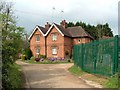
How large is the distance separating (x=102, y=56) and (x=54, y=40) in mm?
35568

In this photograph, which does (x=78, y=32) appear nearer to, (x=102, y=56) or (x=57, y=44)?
(x=57, y=44)

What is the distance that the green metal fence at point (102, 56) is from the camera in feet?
42.7

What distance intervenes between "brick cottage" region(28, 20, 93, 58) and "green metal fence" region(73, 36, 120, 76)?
3016 cm

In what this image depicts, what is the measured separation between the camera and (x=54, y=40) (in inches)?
1976

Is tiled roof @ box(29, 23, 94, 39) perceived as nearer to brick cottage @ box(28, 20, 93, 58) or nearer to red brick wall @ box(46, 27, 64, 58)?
brick cottage @ box(28, 20, 93, 58)

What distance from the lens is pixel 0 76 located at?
9.05 m

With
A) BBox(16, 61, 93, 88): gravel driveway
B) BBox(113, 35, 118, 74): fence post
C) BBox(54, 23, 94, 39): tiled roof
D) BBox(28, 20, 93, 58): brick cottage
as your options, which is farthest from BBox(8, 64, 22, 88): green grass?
BBox(54, 23, 94, 39): tiled roof

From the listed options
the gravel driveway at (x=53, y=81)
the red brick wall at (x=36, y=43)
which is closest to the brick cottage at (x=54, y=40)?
the red brick wall at (x=36, y=43)

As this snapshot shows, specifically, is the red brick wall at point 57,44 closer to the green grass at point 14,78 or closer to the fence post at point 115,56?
the fence post at point 115,56

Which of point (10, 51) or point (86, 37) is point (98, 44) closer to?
point (10, 51)

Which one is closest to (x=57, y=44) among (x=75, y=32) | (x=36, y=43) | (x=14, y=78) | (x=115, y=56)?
(x=36, y=43)

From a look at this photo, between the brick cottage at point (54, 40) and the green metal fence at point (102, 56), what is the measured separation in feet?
99.0

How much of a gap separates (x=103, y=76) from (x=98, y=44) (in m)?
2.04

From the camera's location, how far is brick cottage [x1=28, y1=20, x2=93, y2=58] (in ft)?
162
